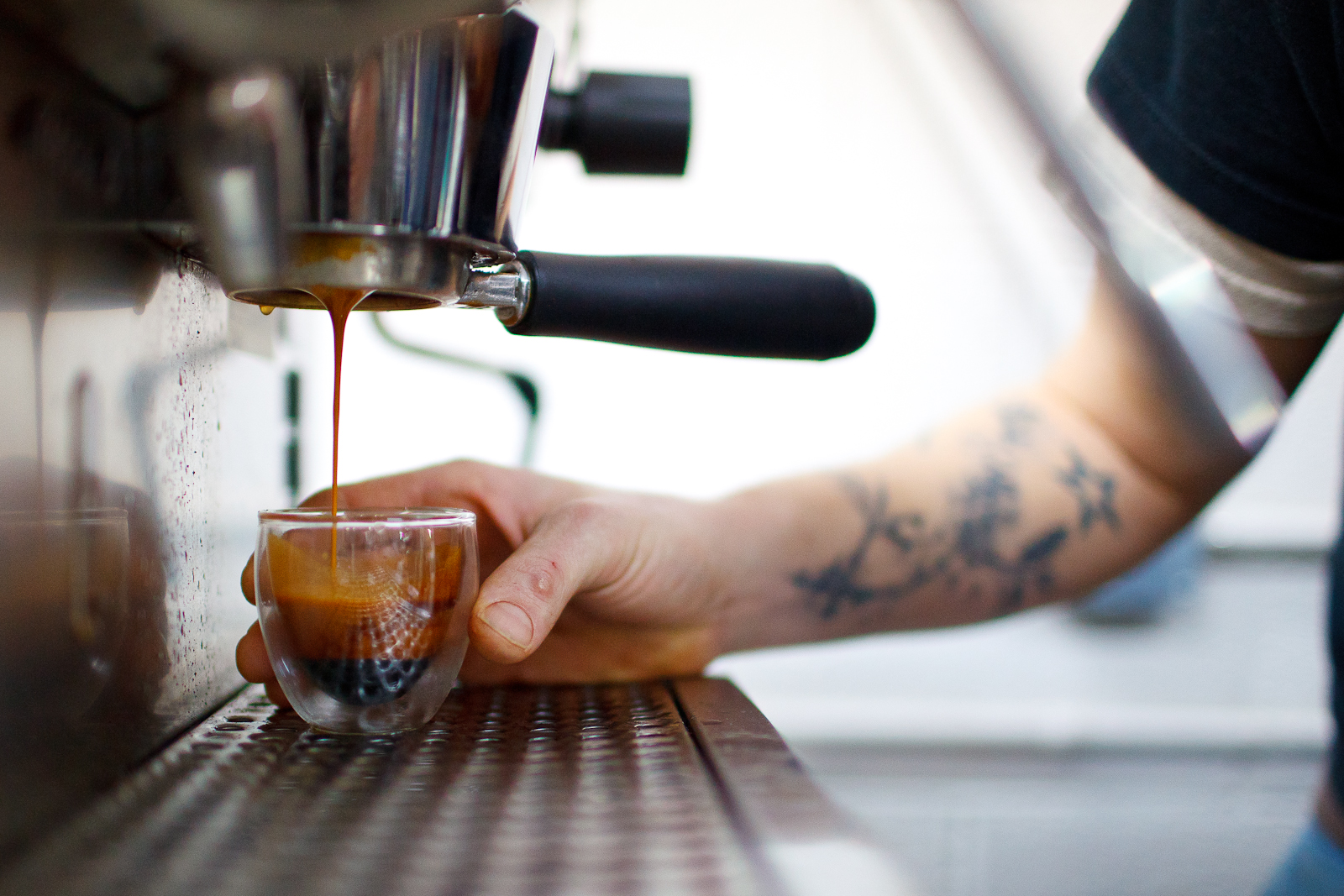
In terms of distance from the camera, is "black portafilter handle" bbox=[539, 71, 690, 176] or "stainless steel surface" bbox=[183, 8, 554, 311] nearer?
"stainless steel surface" bbox=[183, 8, 554, 311]

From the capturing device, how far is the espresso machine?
22 centimetres

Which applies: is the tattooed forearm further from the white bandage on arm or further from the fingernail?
the fingernail

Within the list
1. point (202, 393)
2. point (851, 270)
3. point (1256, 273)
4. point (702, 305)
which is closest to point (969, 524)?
point (1256, 273)

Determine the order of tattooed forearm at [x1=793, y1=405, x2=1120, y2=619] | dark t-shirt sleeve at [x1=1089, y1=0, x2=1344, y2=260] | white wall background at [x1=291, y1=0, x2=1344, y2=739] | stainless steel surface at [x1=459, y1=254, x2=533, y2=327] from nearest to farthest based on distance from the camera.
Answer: stainless steel surface at [x1=459, y1=254, x2=533, y2=327], dark t-shirt sleeve at [x1=1089, y1=0, x2=1344, y2=260], tattooed forearm at [x1=793, y1=405, x2=1120, y2=619], white wall background at [x1=291, y1=0, x2=1344, y2=739]

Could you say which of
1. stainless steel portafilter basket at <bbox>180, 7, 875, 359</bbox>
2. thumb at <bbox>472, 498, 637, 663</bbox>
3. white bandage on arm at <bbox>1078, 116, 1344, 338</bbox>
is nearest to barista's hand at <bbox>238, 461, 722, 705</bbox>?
thumb at <bbox>472, 498, 637, 663</bbox>

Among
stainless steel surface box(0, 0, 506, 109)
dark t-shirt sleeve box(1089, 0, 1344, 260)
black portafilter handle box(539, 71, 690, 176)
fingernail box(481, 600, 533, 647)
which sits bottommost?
fingernail box(481, 600, 533, 647)

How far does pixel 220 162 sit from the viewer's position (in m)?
0.20

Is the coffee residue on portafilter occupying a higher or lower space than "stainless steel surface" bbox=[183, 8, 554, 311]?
lower

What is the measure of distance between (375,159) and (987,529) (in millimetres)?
461

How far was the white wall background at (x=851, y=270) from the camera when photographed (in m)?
1.26

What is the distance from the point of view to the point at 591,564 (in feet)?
1.29

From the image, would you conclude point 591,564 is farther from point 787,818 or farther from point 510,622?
point 787,818

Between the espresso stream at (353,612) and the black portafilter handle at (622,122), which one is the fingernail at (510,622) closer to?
the espresso stream at (353,612)

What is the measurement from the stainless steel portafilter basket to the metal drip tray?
5.5 inches
